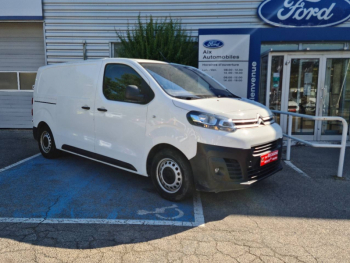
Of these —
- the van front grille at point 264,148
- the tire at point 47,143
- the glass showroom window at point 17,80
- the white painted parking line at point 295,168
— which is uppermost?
the glass showroom window at point 17,80

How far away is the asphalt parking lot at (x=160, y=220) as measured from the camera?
2.73m

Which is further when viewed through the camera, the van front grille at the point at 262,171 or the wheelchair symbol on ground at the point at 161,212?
the van front grille at the point at 262,171

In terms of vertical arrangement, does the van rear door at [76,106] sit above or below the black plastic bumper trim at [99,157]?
above

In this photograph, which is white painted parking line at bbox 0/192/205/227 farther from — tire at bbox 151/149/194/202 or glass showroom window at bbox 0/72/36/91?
glass showroom window at bbox 0/72/36/91

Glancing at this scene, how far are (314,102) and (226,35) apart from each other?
3174 millimetres

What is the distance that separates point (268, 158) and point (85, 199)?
2496 millimetres

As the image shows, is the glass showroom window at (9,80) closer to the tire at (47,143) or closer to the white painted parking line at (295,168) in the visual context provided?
the tire at (47,143)

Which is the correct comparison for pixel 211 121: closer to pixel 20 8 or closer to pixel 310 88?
pixel 310 88

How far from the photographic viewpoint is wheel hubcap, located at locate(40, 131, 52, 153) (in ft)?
19.0

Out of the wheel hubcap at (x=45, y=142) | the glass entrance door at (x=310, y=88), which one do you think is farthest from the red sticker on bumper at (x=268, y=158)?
the glass entrance door at (x=310, y=88)

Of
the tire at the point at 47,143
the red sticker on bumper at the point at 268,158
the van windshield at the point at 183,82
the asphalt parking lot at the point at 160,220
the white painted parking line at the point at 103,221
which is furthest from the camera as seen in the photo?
the tire at the point at 47,143

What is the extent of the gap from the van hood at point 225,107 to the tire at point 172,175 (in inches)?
24.3

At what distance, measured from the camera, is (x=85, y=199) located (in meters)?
3.95

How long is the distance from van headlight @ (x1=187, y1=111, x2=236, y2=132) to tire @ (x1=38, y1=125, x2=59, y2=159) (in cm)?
345
